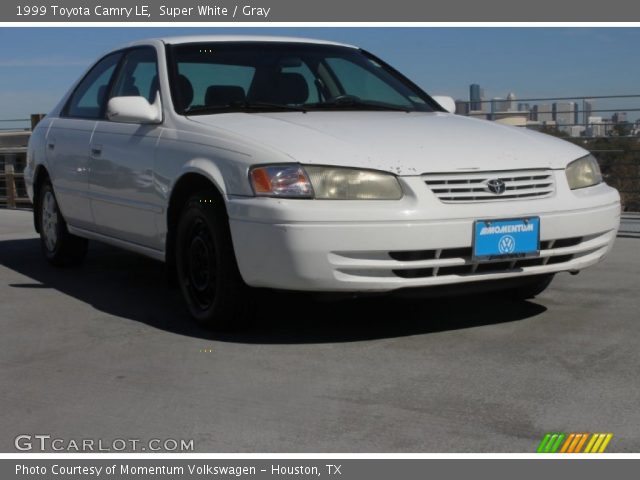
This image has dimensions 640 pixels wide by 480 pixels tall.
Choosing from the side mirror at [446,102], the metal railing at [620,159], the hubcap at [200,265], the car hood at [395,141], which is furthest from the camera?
the metal railing at [620,159]

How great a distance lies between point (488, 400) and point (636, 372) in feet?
2.61

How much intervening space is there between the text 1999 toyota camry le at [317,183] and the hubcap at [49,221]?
97cm

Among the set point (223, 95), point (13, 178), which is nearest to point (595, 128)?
point (223, 95)

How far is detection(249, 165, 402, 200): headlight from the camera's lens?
454 centimetres

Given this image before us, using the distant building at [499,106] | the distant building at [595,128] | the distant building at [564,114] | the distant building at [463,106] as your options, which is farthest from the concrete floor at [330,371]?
the distant building at [463,106]

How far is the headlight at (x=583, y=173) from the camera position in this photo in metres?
5.10

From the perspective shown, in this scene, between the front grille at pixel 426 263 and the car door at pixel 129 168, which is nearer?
the front grille at pixel 426 263

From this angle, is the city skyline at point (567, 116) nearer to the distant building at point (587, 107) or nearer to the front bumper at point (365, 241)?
the distant building at point (587, 107)

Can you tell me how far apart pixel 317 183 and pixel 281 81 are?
150 cm

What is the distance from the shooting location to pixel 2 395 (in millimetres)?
4102

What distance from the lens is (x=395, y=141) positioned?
191 inches

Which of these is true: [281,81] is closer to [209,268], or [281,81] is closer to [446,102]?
[446,102]

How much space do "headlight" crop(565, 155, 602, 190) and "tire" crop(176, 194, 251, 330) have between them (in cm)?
170
